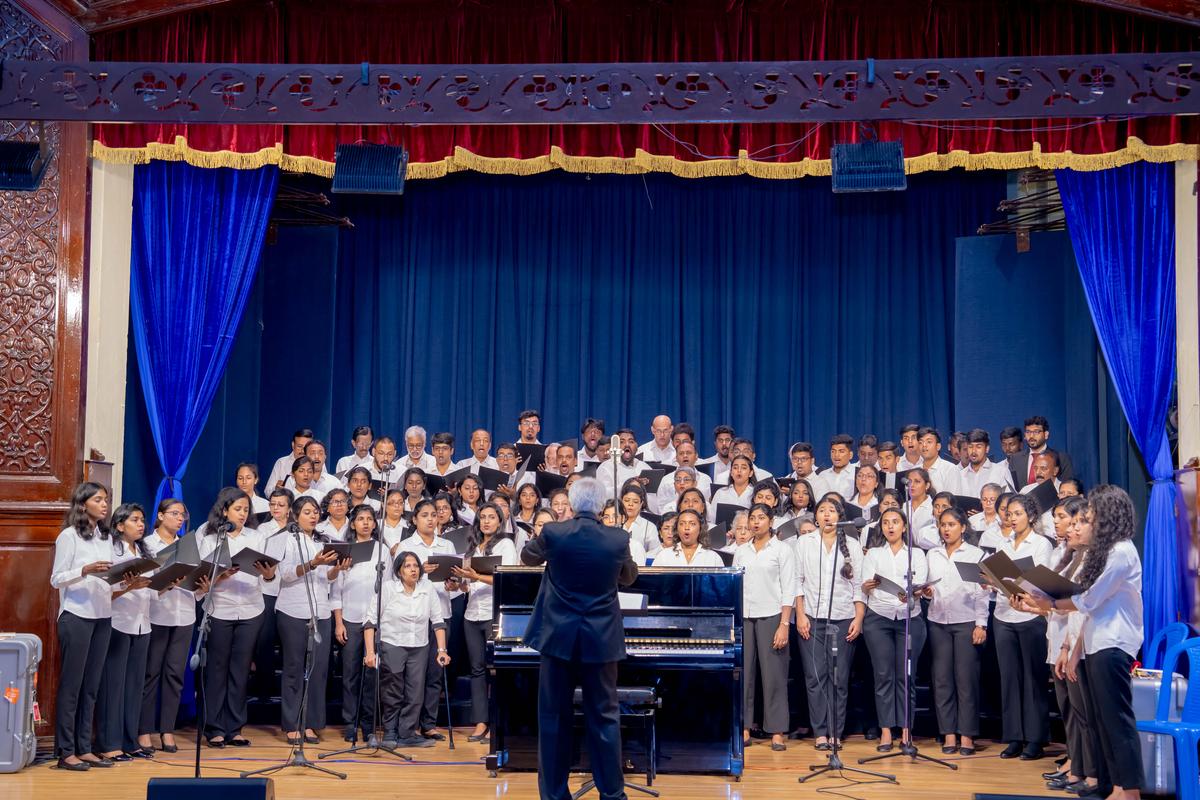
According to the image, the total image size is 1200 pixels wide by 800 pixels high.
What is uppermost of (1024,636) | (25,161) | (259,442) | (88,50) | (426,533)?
(88,50)

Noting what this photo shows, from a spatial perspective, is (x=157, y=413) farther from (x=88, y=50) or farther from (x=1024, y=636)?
(x=1024, y=636)

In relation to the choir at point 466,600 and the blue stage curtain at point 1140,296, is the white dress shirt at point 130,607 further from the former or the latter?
the blue stage curtain at point 1140,296

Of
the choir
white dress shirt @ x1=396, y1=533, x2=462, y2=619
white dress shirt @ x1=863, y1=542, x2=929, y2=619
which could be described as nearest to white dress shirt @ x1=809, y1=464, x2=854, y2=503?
the choir

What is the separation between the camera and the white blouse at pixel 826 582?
23.7 ft

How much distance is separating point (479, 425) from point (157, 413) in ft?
10.9

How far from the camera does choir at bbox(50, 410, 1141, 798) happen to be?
21.2 feet

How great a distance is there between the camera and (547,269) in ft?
34.6

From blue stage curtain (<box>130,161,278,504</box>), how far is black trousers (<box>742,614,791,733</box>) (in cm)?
362

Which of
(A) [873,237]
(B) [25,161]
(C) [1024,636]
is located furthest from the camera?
(A) [873,237]

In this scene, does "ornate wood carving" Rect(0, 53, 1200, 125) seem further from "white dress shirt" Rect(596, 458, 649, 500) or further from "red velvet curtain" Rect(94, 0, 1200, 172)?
"white dress shirt" Rect(596, 458, 649, 500)

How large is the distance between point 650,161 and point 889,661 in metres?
3.43

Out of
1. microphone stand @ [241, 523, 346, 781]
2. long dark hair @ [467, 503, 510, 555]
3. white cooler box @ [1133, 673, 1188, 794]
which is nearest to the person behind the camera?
white cooler box @ [1133, 673, 1188, 794]

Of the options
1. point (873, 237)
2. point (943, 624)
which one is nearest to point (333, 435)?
point (873, 237)

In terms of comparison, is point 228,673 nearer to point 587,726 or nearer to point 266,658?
point 266,658
